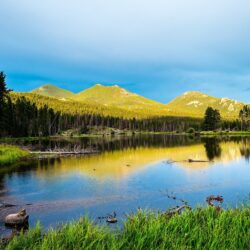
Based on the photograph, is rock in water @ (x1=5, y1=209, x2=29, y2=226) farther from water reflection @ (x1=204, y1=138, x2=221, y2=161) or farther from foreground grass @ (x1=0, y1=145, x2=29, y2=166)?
water reflection @ (x1=204, y1=138, x2=221, y2=161)

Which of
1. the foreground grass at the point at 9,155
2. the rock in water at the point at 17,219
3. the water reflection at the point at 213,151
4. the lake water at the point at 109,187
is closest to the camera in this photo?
the rock in water at the point at 17,219

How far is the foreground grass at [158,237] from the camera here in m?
13.0

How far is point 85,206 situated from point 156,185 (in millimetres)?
13361

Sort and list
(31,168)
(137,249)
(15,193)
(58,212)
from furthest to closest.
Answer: (31,168) → (15,193) → (58,212) → (137,249)

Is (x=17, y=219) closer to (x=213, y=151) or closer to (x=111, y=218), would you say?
(x=111, y=218)

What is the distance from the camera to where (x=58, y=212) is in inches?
1090

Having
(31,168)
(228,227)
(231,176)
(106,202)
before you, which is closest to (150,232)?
(228,227)

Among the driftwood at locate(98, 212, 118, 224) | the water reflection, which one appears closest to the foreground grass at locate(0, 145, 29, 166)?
the water reflection

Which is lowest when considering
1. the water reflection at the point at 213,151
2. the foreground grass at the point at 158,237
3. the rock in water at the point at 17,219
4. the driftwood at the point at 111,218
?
the driftwood at the point at 111,218

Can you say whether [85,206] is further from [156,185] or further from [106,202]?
[156,185]

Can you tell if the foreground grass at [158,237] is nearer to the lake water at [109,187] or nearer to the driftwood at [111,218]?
the lake water at [109,187]

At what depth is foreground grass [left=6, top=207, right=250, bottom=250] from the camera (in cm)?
1302

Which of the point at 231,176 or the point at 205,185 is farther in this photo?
the point at 231,176

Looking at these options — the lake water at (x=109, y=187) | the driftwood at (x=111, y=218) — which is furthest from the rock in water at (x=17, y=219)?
the driftwood at (x=111, y=218)
